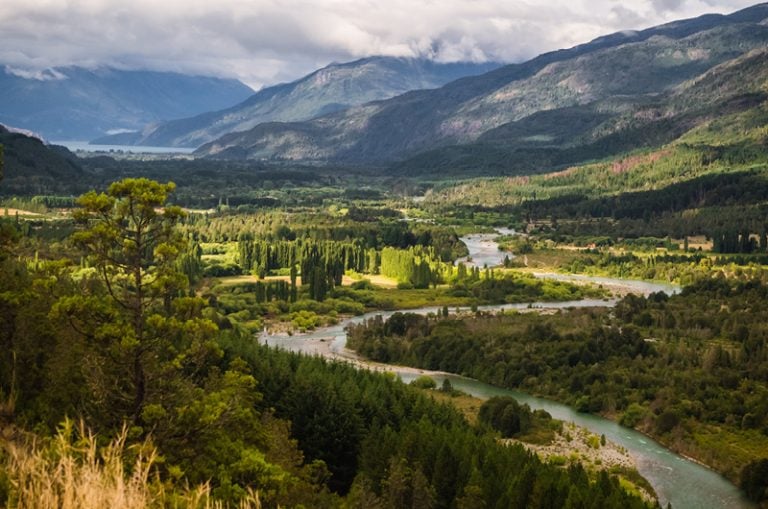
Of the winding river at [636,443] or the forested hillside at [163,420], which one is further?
the winding river at [636,443]

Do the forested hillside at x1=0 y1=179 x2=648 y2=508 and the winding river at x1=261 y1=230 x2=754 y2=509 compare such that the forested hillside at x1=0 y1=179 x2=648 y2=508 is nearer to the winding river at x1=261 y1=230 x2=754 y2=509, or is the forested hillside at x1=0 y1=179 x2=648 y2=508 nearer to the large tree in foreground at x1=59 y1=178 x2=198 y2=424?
the large tree in foreground at x1=59 y1=178 x2=198 y2=424

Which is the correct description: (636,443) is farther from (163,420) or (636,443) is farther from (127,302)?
(127,302)

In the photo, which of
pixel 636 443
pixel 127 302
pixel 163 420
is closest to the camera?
pixel 163 420

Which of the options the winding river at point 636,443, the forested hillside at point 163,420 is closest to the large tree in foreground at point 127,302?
the forested hillside at point 163,420

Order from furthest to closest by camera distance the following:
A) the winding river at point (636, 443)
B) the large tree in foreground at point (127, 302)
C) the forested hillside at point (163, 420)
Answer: the winding river at point (636, 443), the large tree in foreground at point (127, 302), the forested hillside at point (163, 420)

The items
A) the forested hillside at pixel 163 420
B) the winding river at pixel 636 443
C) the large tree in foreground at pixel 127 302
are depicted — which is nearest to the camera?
the forested hillside at pixel 163 420

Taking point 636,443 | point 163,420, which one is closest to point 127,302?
point 163,420

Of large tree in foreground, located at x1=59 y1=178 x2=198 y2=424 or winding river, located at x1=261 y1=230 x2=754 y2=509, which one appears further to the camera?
winding river, located at x1=261 y1=230 x2=754 y2=509

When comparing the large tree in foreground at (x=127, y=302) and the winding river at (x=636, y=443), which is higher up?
the large tree in foreground at (x=127, y=302)

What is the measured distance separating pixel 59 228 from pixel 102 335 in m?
171

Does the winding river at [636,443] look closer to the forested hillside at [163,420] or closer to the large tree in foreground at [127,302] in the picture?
the forested hillside at [163,420]

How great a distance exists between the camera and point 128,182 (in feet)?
119

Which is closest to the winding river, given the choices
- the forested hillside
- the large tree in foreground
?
the forested hillside

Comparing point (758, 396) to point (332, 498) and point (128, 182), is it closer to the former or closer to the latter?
point (332, 498)
